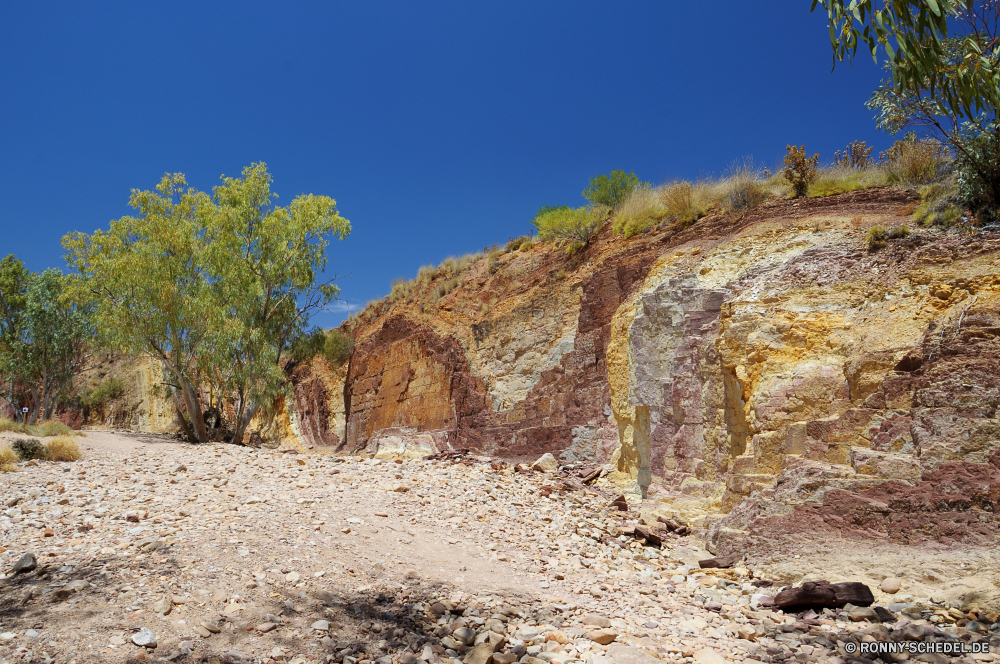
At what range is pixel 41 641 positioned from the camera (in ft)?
13.7

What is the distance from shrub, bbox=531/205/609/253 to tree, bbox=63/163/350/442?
7.18 metres

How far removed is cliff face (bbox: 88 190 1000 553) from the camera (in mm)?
6906

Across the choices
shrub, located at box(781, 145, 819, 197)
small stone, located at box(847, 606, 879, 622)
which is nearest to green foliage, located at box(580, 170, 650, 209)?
shrub, located at box(781, 145, 819, 197)

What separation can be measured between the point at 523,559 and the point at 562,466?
5.57 meters

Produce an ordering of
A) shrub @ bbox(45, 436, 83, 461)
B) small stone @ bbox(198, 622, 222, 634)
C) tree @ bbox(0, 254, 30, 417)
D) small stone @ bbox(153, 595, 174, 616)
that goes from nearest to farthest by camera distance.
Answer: small stone @ bbox(198, 622, 222, 634) < small stone @ bbox(153, 595, 174, 616) < shrub @ bbox(45, 436, 83, 461) < tree @ bbox(0, 254, 30, 417)

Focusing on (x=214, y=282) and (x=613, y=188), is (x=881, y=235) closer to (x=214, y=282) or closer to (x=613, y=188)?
(x=613, y=188)

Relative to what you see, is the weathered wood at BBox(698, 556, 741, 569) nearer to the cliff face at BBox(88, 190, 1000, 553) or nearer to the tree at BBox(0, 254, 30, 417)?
the cliff face at BBox(88, 190, 1000, 553)

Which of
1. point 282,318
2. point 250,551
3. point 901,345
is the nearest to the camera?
point 250,551

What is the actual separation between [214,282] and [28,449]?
839cm

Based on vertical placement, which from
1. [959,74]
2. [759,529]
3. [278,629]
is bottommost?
[278,629]

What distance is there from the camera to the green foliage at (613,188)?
16.5 metres

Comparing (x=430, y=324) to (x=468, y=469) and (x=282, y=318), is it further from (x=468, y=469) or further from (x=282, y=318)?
(x=468, y=469)

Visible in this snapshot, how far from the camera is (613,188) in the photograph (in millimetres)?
16625

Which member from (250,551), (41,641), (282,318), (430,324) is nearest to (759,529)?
(250,551)
